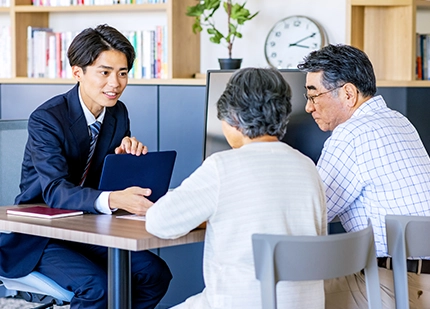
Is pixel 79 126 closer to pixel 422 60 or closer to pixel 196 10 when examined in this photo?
pixel 196 10

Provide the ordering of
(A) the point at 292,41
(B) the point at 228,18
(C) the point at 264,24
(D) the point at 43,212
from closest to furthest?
1. (D) the point at 43,212
2. (B) the point at 228,18
3. (A) the point at 292,41
4. (C) the point at 264,24

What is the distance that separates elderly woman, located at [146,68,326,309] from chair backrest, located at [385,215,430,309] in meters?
0.24

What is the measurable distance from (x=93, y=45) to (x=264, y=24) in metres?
1.64

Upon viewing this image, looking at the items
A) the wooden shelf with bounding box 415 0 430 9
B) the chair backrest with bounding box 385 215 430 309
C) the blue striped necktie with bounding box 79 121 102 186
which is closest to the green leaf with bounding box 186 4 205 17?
the wooden shelf with bounding box 415 0 430 9

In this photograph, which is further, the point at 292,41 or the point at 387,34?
the point at 292,41

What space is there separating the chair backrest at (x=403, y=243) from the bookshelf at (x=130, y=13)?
203cm

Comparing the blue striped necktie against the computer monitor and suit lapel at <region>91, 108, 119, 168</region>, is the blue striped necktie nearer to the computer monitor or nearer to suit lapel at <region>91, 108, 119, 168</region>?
suit lapel at <region>91, 108, 119, 168</region>

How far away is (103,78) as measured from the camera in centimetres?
275

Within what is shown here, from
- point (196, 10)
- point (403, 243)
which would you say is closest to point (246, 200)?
point (403, 243)

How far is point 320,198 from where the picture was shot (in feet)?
6.66

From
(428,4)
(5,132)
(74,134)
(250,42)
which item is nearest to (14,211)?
(74,134)

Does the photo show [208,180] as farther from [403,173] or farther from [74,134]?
[74,134]

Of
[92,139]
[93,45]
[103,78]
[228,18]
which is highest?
[228,18]

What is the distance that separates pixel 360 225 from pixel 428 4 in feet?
6.04
